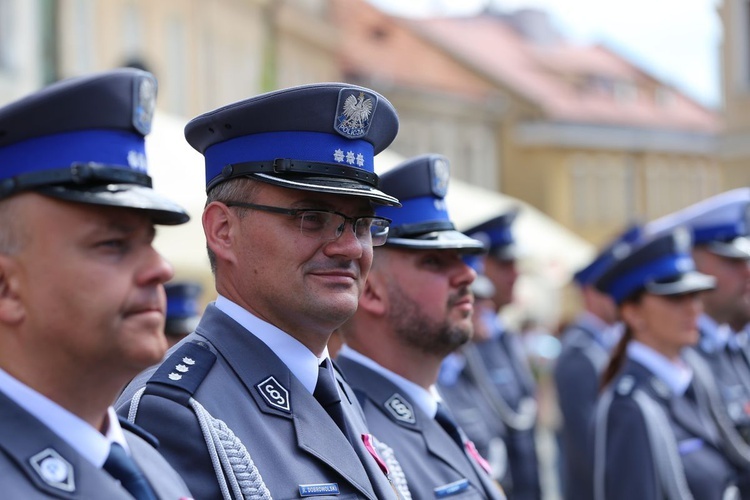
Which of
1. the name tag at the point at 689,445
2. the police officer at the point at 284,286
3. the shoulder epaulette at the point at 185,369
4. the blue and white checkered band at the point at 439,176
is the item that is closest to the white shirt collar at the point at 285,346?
the police officer at the point at 284,286

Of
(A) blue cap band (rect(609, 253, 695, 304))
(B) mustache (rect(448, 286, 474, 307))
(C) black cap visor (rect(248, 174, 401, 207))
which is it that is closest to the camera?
(C) black cap visor (rect(248, 174, 401, 207))

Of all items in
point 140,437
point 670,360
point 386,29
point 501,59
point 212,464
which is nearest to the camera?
point 140,437

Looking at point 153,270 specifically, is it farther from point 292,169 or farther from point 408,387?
point 408,387

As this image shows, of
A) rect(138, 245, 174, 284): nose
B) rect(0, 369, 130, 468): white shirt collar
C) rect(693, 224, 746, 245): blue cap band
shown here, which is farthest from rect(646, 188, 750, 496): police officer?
rect(0, 369, 130, 468): white shirt collar

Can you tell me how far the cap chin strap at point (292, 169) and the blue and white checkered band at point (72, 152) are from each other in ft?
2.34

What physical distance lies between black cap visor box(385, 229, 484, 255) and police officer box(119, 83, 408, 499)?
0.99m

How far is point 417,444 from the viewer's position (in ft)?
13.3

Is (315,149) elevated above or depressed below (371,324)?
above

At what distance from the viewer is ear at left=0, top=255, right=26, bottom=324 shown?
7.45 ft

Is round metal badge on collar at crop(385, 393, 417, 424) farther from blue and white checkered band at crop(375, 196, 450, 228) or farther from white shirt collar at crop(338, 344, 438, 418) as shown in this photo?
blue and white checkered band at crop(375, 196, 450, 228)

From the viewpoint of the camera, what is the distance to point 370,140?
11.1 feet

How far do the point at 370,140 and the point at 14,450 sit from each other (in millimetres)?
1428

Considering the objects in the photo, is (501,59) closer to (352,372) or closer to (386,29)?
(386,29)

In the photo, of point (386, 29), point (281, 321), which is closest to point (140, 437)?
point (281, 321)
